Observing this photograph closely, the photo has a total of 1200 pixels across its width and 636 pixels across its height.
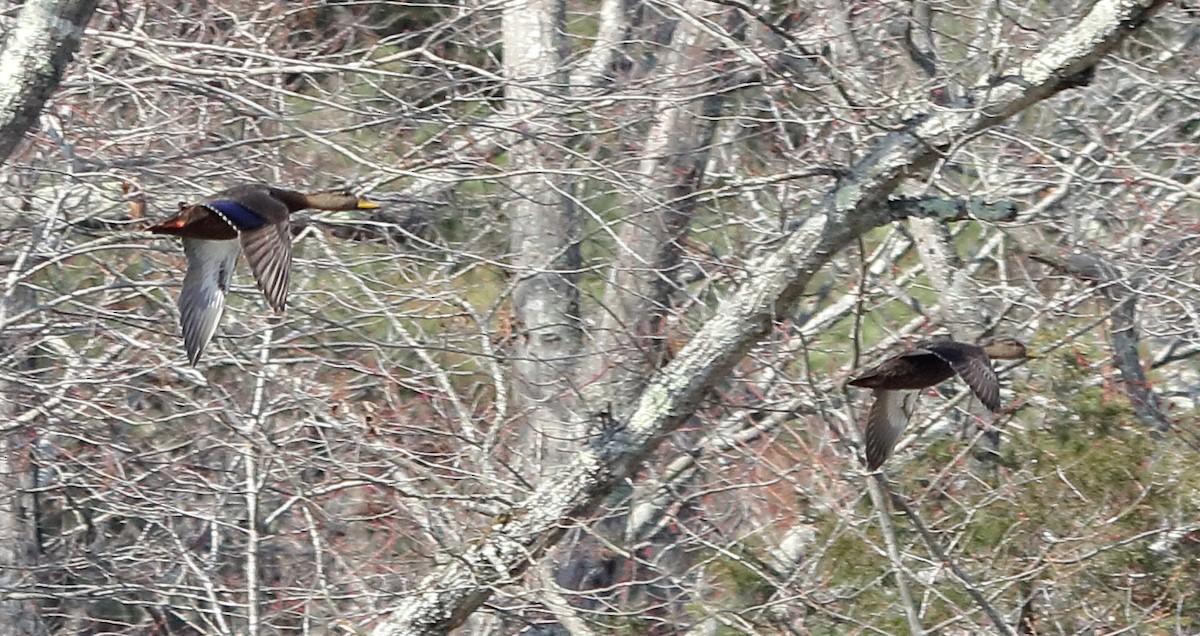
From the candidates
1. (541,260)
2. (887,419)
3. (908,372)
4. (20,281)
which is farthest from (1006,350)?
(20,281)

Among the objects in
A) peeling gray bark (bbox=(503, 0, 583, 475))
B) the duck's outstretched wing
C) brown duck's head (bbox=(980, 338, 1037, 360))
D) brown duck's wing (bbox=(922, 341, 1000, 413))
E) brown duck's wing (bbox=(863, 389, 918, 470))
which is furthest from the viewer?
peeling gray bark (bbox=(503, 0, 583, 475))

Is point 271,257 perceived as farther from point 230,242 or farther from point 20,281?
point 20,281

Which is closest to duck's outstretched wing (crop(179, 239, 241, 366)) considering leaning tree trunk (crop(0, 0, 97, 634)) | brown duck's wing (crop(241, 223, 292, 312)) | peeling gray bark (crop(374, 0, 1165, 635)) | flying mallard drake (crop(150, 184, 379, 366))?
flying mallard drake (crop(150, 184, 379, 366))

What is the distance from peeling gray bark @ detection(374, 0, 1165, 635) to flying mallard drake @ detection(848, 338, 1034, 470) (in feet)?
1.48

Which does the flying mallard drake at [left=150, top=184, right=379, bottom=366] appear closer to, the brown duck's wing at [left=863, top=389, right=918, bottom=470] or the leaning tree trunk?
the leaning tree trunk

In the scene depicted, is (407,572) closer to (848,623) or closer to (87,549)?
(87,549)

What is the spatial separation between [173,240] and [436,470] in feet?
5.27

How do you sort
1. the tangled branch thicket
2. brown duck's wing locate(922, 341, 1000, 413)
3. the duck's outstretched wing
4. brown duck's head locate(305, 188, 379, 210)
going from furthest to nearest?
the tangled branch thicket < brown duck's head locate(305, 188, 379, 210) < the duck's outstretched wing < brown duck's wing locate(922, 341, 1000, 413)

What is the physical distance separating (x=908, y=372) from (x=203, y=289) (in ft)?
7.18

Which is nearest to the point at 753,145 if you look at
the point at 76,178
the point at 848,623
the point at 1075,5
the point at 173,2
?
the point at 1075,5

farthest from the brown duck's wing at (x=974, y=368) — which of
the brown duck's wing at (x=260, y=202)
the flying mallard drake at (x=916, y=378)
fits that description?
the brown duck's wing at (x=260, y=202)

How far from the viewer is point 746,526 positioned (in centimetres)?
791

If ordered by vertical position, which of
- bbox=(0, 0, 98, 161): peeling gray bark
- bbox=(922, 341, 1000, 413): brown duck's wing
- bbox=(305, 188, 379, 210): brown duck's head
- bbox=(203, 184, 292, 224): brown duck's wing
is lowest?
bbox=(922, 341, 1000, 413): brown duck's wing

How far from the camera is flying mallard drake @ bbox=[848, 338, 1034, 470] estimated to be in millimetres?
4723
